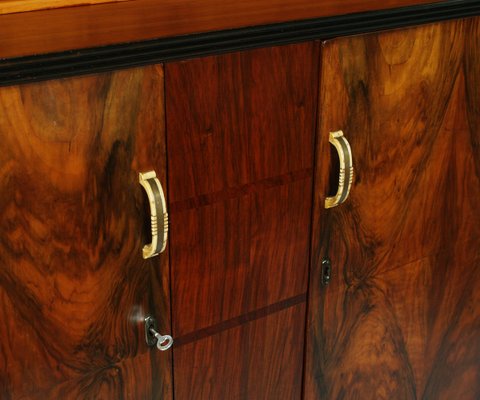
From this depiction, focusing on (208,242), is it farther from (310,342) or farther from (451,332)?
(451,332)

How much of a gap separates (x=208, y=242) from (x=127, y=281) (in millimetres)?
110

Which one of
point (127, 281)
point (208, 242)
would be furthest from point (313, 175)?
point (127, 281)

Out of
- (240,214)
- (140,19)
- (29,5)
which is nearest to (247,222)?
(240,214)

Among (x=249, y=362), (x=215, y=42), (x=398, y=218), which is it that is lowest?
(x=249, y=362)

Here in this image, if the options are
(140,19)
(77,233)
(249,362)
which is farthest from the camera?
(249,362)

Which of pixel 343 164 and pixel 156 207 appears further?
pixel 343 164

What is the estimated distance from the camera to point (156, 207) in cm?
86

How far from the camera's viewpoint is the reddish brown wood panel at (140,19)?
2.76 ft

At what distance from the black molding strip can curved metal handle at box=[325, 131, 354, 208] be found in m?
0.13

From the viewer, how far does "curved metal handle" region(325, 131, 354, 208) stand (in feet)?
3.30

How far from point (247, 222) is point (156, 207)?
5.9 inches

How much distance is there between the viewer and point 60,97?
0.78 m

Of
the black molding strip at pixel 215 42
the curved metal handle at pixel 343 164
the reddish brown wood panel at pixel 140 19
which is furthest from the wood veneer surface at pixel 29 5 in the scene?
the curved metal handle at pixel 343 164

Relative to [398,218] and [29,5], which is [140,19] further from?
[398,218]
